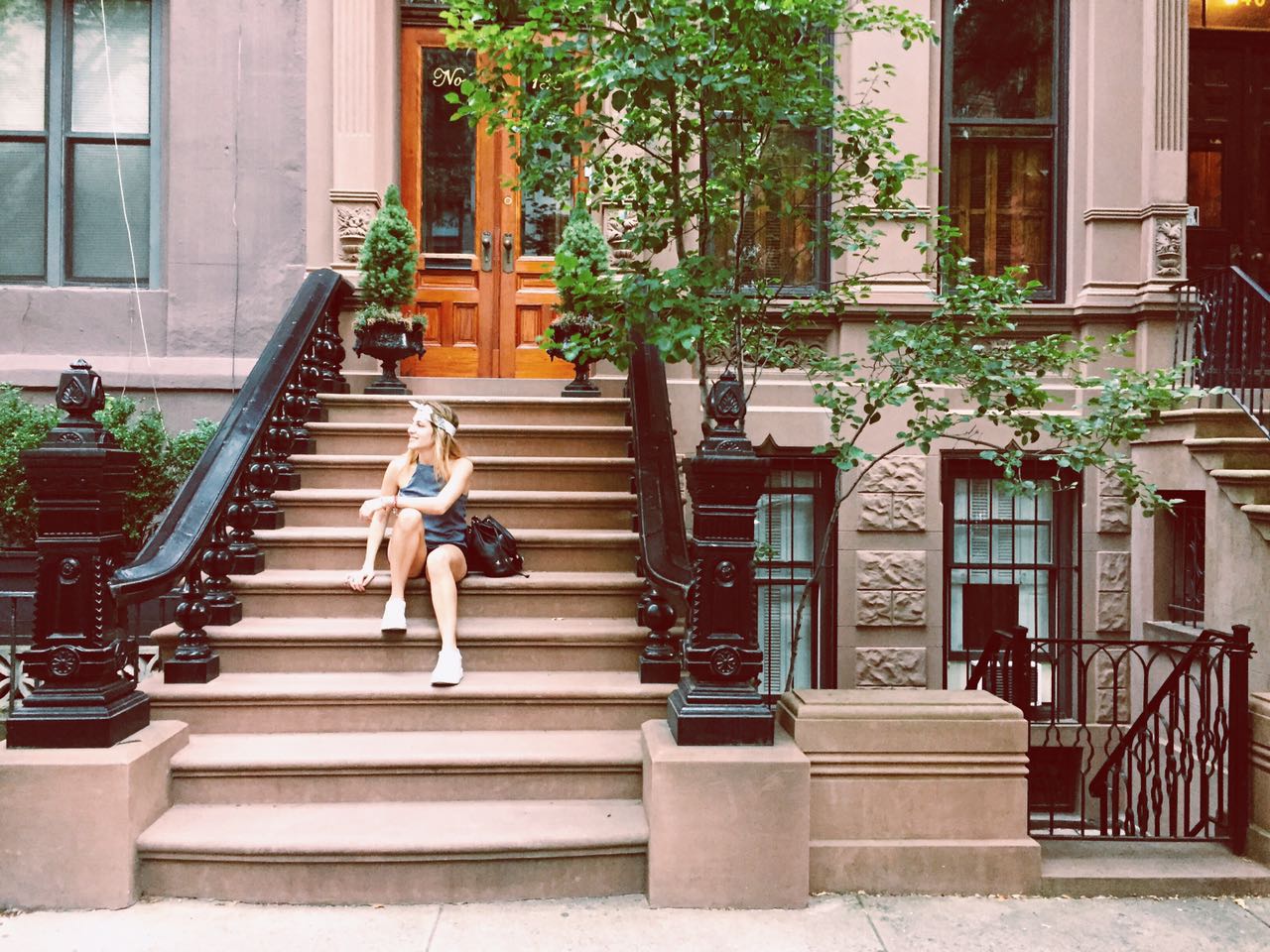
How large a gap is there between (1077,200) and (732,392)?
212 inches

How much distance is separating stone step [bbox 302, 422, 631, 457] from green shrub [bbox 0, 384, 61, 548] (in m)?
1.91

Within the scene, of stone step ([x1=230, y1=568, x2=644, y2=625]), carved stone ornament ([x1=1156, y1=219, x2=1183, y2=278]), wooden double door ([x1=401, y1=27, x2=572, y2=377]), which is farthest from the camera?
wooden double door ([x1=401, y1=27, x2=572, y2=377])

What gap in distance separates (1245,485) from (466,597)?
16.5ft

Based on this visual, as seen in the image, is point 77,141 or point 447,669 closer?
point 447,669

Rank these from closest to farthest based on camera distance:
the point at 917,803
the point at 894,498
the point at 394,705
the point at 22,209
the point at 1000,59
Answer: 1. the point at 917,803
2. the point at 394,705
3. the point at 894,498
4. the point at 22,209
5. the point at 1000,59

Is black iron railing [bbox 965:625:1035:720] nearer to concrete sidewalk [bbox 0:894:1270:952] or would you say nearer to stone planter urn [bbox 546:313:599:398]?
concrete sidewalk [bbox 0:894:1270:952]

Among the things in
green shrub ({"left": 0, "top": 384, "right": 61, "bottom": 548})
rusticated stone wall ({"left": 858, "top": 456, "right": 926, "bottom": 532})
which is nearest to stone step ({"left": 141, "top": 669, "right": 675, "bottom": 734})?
green shrub ({"left": 0, "top": 384, "right": 61, "bottom": 548})

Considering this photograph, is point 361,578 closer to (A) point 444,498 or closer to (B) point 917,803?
(A) point 444,498

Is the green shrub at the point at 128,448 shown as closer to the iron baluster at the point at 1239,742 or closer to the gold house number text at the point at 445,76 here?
the gold house number text at the point at 445,76

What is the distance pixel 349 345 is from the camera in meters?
8.32

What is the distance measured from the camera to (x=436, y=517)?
5.70 m

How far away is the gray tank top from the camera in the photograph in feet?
18.6

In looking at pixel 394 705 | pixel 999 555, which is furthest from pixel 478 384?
pixel 999 555

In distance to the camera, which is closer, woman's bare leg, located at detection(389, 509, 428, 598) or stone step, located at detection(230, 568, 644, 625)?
woman's bare leg, located at detection(389, 509, 428, 598)
